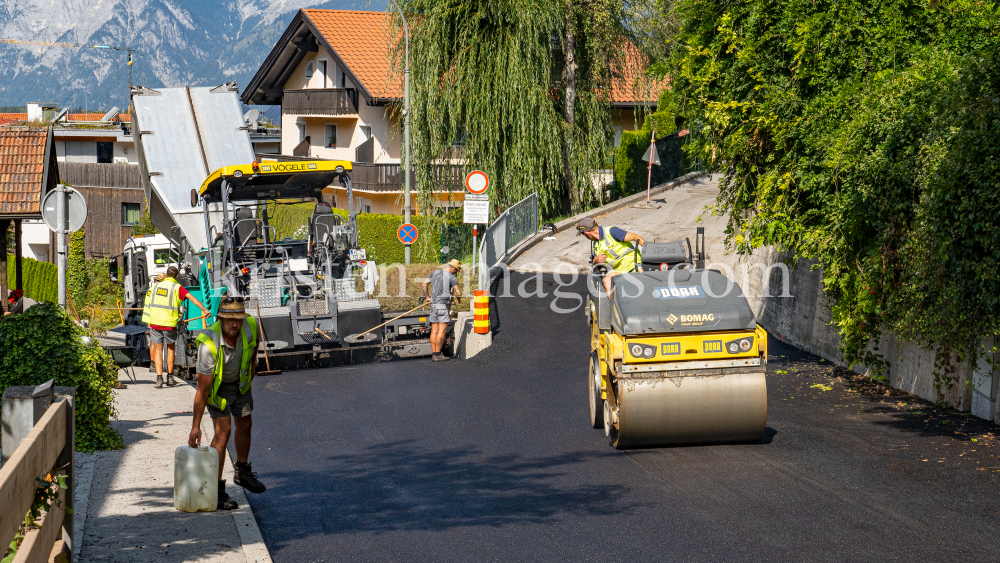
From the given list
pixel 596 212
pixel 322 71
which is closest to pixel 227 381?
pixel 596 212

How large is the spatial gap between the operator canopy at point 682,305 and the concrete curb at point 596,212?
1310cm

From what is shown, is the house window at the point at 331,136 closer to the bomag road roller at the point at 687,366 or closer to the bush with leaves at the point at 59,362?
the bush with leaves at the point at 59,362

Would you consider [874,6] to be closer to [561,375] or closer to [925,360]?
[925,360]

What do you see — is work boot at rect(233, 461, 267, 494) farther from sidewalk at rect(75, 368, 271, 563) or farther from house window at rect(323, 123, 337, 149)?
house window at rect(323, 123, 337, 149)

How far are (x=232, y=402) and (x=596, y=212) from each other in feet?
69.0

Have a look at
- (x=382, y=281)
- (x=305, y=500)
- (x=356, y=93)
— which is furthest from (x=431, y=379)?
(x=356, y=93)

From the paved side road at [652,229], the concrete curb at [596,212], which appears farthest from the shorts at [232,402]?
the concrete curb at [596,212]

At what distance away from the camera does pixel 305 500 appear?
7.28 metres

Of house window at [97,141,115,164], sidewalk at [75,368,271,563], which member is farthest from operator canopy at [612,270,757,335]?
house window at [97,141,115,164]

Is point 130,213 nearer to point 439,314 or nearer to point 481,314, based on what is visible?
point 439,314

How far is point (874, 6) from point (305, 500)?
371 inches

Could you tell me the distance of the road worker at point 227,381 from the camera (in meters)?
6.97

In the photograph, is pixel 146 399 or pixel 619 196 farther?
pixel 619 196

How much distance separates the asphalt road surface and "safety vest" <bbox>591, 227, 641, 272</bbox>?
176 cm
